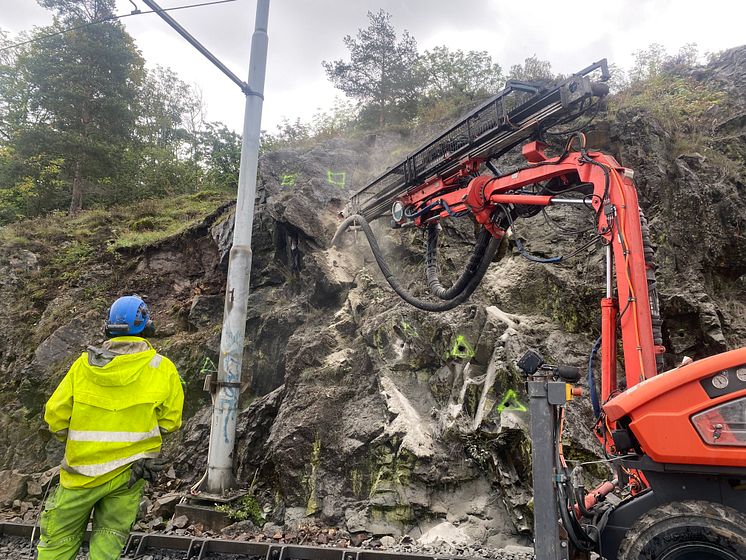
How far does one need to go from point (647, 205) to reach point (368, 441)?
5.46 meters

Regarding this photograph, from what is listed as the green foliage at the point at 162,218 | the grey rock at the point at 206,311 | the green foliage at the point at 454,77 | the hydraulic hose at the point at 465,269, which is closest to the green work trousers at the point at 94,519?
the hydraulic hose at the point at 465,269

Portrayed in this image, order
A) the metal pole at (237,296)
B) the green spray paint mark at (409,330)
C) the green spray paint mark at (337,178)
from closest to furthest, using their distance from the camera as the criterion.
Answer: the metal pole at (237,296)
the green spray paint mark at (409,330)
the green spray paint mark at (337,178)

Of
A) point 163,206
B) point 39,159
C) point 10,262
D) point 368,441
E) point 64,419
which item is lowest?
point 368,441

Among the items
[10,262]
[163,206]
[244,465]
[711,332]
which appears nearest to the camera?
[711,332]

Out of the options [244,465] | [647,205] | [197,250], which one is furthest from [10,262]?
[647,205]

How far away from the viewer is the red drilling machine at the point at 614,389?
2.36 meters

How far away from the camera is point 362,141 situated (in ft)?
40.0

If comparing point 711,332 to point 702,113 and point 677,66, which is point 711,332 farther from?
point 677,66

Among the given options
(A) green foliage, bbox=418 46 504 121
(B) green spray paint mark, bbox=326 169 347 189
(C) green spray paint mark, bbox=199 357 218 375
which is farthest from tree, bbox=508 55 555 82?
(C) green spray paint mark, bbox=199 357 218 375

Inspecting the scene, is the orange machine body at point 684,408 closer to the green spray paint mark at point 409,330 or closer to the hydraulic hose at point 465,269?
the hydraulic hose at point 465,269

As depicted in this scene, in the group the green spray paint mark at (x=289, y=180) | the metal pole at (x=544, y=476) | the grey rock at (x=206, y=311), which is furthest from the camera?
the green spray paint mark at (x=289, y=180)

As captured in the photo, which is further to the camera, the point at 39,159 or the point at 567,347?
the point at 39,159

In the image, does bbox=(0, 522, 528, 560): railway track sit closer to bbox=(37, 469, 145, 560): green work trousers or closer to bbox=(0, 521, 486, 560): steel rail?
bbox=(0, 521, 486, 560): steel rail

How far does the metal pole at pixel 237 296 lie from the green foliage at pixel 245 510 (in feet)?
0.74
